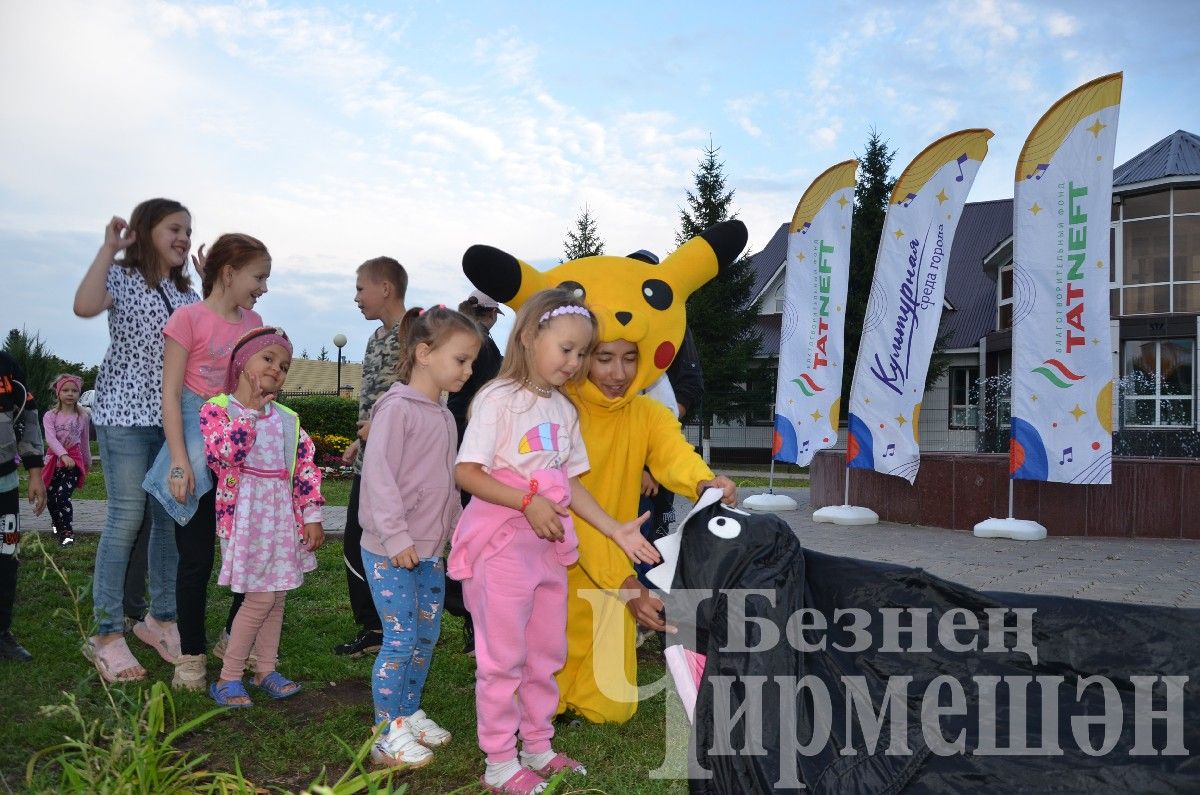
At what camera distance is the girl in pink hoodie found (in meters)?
3.23

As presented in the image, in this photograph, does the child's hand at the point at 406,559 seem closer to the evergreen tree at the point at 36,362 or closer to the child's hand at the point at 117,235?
the child's hand at the point at 117,235

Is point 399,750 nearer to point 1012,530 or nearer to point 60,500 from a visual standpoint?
point 60,500

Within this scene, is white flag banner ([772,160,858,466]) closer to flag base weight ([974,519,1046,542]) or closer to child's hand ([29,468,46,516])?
flag base weight ([974,519,1046,542])

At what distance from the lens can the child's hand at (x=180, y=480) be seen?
3.79m

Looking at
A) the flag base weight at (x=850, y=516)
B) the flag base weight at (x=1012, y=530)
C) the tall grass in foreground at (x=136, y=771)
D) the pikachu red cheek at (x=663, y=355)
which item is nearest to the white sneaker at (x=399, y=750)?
the tall grass in foreground at (x=136, y=771)

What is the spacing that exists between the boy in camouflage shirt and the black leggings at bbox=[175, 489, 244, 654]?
2.73 feet

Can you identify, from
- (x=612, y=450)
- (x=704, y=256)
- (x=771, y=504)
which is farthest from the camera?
(x=771, y=504)

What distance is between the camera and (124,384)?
4.09m

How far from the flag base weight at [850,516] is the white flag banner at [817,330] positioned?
2.67 feet

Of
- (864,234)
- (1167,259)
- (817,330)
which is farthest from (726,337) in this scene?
(817,330)

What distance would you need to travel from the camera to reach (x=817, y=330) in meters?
12.7

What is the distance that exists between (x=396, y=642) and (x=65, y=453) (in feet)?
24.3

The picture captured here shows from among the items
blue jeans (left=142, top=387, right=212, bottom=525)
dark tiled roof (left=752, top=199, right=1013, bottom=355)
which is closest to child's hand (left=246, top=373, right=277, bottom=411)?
blue jeans (left=142, top=387, right=212, bottom=525)

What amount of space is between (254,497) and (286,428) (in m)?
0.33
